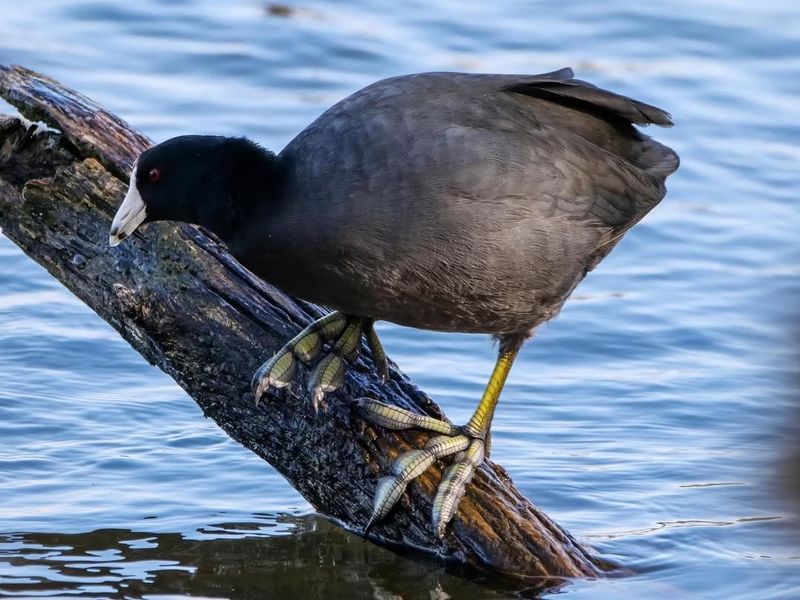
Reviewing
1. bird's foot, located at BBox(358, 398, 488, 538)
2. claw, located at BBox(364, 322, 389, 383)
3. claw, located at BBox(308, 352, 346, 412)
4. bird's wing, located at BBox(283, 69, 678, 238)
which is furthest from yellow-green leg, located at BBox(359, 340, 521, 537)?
bird's wing, located at BBox(283, 69, 678, 238)

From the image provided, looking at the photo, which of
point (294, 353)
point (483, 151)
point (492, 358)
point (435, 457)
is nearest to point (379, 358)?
point (294, 353)

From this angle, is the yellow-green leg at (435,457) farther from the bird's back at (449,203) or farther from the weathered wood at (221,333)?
the bird's back at (449,203)

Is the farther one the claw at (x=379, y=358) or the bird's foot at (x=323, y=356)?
the claw at (x=379, y=358)

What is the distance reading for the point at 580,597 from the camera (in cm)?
396

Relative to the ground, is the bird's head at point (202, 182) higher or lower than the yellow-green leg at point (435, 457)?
higher

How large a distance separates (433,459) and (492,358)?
2420 millimetres

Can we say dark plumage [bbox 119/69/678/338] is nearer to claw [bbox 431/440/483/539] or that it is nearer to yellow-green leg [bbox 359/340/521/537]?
yellow-green leg [bbox 359/340/521/537]

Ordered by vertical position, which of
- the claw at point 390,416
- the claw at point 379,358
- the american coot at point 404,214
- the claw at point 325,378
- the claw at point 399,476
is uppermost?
the american coot at point 404,214

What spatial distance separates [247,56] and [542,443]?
5330 mm

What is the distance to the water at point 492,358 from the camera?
414cm

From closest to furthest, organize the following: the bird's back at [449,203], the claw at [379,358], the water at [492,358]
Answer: the bird's back at [449,203] → the water at [492,358] → the claw at [379,358]

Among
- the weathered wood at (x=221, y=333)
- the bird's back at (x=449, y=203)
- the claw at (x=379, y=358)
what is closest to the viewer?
the bird's back at (x=449, y=203)

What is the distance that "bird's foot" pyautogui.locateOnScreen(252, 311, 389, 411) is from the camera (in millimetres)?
3984

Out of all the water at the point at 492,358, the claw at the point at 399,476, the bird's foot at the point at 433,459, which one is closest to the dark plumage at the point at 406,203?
the bird's foot at the point at 433,459
